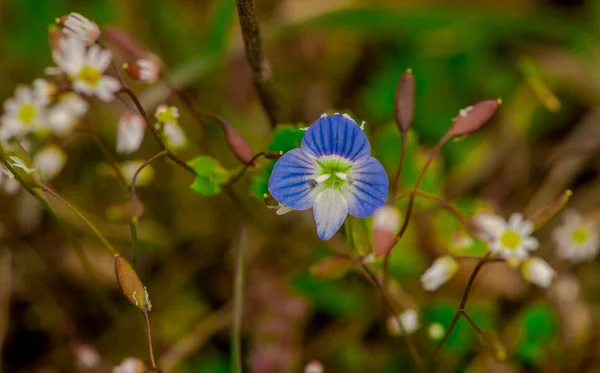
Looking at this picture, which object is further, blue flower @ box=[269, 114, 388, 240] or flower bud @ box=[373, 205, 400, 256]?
flower bud @ box=[373, 205, 400, 256]

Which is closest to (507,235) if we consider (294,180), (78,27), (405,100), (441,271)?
(441,271)

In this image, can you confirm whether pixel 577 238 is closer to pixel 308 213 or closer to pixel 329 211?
pixel 308 213

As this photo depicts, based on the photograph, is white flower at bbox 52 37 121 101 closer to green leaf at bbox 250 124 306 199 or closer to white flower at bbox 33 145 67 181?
white flower at bbox 33 145 67 181

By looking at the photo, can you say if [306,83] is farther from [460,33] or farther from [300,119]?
[460,33]

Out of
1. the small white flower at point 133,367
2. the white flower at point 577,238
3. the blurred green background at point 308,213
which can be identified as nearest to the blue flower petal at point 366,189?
the blurred green background at point 308,213

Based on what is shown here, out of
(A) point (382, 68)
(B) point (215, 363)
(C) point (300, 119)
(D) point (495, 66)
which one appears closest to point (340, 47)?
(A) point (382, 68)

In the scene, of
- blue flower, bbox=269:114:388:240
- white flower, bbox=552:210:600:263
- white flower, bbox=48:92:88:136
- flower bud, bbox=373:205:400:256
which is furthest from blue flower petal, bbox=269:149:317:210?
white flower, bbox=552:210:600:263

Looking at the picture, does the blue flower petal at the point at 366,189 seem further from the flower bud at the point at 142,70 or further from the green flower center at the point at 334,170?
the flower bud at the point at 142,70
